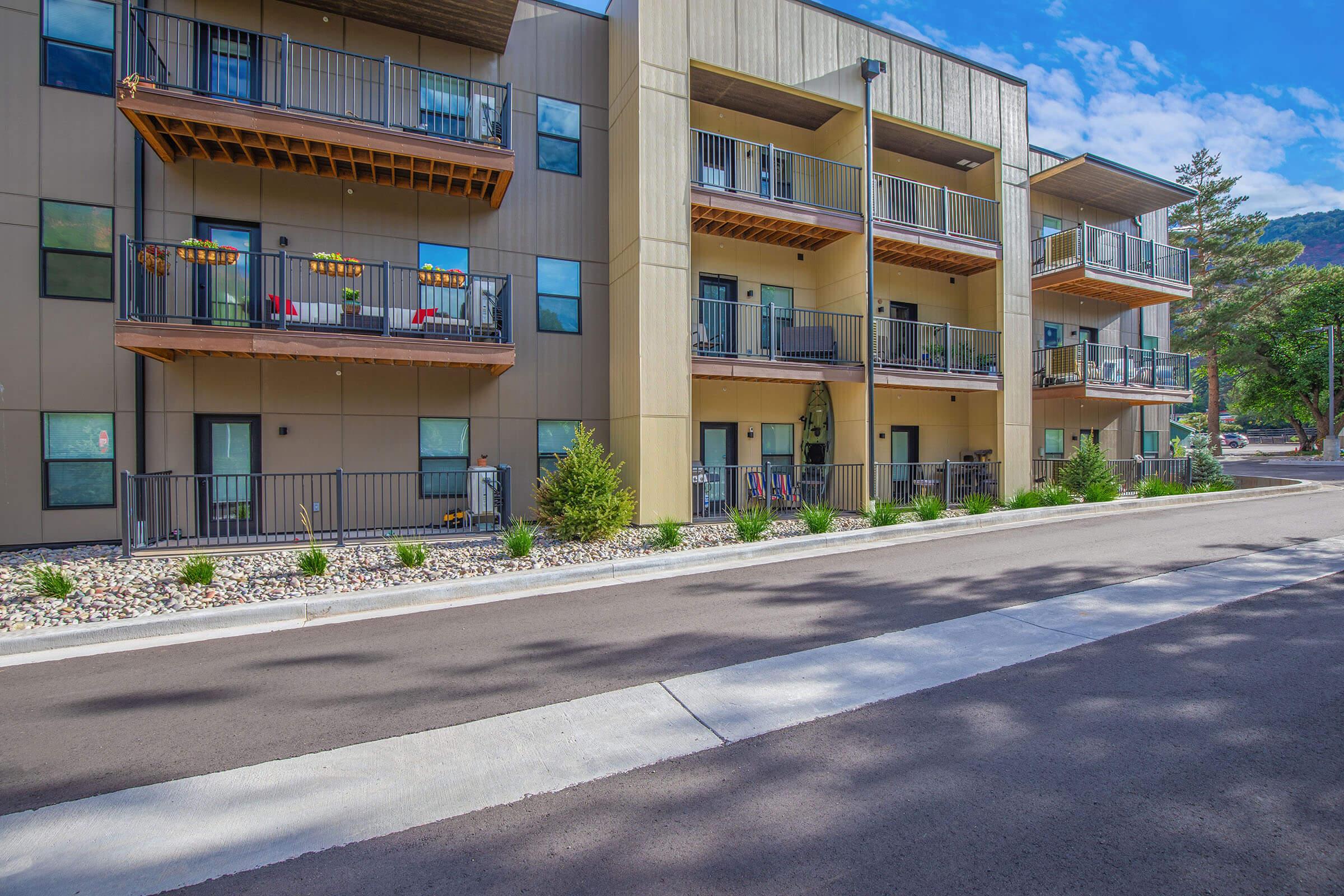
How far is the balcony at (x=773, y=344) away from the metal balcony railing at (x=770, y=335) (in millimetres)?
14

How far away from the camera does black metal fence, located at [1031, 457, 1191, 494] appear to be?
1739 cm

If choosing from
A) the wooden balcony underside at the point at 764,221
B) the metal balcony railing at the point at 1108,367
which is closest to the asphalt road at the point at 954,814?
the wooden balcony underside at the point at 764,221

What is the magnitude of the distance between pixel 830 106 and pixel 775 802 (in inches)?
593

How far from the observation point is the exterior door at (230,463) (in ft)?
34.5

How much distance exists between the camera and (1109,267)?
1797cm

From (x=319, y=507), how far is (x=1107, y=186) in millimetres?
22401

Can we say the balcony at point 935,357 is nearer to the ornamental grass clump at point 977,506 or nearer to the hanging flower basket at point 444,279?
the ornamental grass clump at point 977,506

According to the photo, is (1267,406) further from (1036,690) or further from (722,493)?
(1036,690)

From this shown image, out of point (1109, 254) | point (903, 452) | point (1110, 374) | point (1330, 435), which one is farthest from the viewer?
point (1330, 435)

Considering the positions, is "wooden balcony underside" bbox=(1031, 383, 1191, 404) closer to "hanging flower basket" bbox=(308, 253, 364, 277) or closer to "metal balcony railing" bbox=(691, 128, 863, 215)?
"metal balcony railing" bbox=(691, 128, 863, 215)

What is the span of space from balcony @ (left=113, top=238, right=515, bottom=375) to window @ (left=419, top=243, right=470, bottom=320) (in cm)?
3

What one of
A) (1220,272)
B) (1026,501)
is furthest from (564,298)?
(1220,272)

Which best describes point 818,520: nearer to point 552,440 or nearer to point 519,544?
point 519,544

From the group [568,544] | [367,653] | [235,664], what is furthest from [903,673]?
[568,544]
